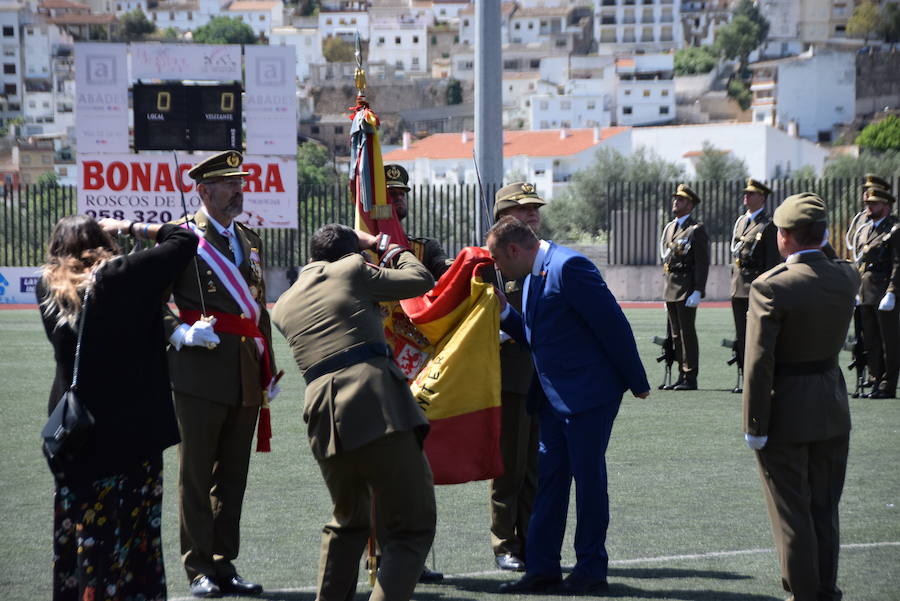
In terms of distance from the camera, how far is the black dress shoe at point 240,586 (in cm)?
615

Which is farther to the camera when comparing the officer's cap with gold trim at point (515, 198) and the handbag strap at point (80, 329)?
the officer's cap with gold trim at point (515, 198)

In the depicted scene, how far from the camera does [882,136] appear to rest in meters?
110

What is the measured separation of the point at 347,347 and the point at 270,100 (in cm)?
2170

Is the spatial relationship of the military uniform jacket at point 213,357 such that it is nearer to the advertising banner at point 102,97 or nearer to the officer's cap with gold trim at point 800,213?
the officer's cap with gold trim at point 800,213

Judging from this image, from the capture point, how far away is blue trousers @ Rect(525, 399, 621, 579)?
618cm

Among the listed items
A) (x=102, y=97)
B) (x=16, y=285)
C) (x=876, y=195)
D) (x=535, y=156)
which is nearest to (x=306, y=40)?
(x=535, y=156)

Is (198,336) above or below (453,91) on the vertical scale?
below

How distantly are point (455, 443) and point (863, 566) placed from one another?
2.13 meters

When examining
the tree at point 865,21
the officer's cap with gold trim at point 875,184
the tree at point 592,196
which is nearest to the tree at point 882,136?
the tree at point 592,196

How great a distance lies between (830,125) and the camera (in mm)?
121375

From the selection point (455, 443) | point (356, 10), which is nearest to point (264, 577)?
point (455, 443)

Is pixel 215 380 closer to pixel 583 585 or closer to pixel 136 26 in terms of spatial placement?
pixel 583 585

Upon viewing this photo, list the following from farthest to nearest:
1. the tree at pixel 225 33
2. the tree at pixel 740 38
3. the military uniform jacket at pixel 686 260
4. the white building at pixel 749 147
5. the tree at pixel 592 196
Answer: the tree at pixel 225 33, the tree at pixel 740 38, the white building at pixel 749 147, the tree at pixel 592 196, the military uniform jacket at pixel 686 260

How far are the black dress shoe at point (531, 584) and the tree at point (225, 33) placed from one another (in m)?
156
